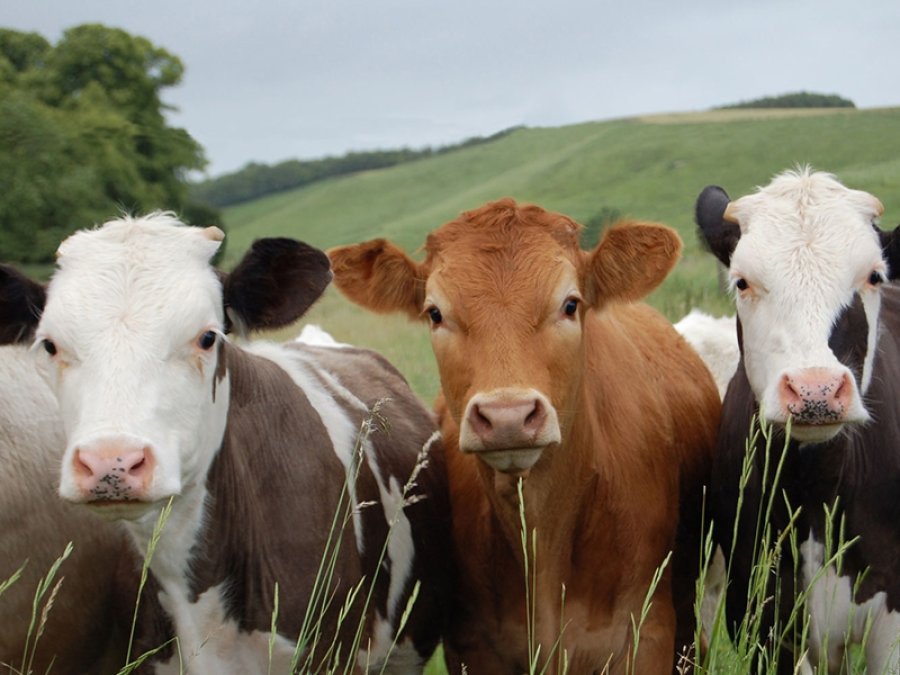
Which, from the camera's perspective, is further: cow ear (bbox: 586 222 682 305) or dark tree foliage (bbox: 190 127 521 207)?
dark tree foliage (bbox: 190 127 521 207)

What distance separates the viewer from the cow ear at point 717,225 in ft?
16.6

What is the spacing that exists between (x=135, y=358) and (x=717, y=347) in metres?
5.24

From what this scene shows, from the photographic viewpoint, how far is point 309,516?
14.7 ft

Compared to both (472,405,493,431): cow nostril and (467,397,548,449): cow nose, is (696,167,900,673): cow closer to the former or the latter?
(467,397,548,449): cow nose

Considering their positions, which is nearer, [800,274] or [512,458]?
[512,458]

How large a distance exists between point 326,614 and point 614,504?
1380mm

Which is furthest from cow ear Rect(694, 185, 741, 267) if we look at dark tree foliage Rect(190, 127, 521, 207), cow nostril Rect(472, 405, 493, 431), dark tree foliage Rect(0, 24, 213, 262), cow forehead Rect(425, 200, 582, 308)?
dark tree foliage Rect(190, 127, 521, 207)

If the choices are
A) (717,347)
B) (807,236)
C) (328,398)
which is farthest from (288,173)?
(807,236)

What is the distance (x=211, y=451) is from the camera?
4.26 m

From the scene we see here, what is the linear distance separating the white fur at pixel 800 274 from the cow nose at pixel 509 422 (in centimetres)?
85

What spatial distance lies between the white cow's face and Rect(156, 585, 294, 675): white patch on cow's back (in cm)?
48

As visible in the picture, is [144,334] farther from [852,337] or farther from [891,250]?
[891,250]

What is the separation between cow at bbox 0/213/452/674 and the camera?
3.65 metres

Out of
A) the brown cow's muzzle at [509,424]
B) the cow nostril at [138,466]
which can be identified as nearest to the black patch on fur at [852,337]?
the brown cow's muzzle at [509,424]
